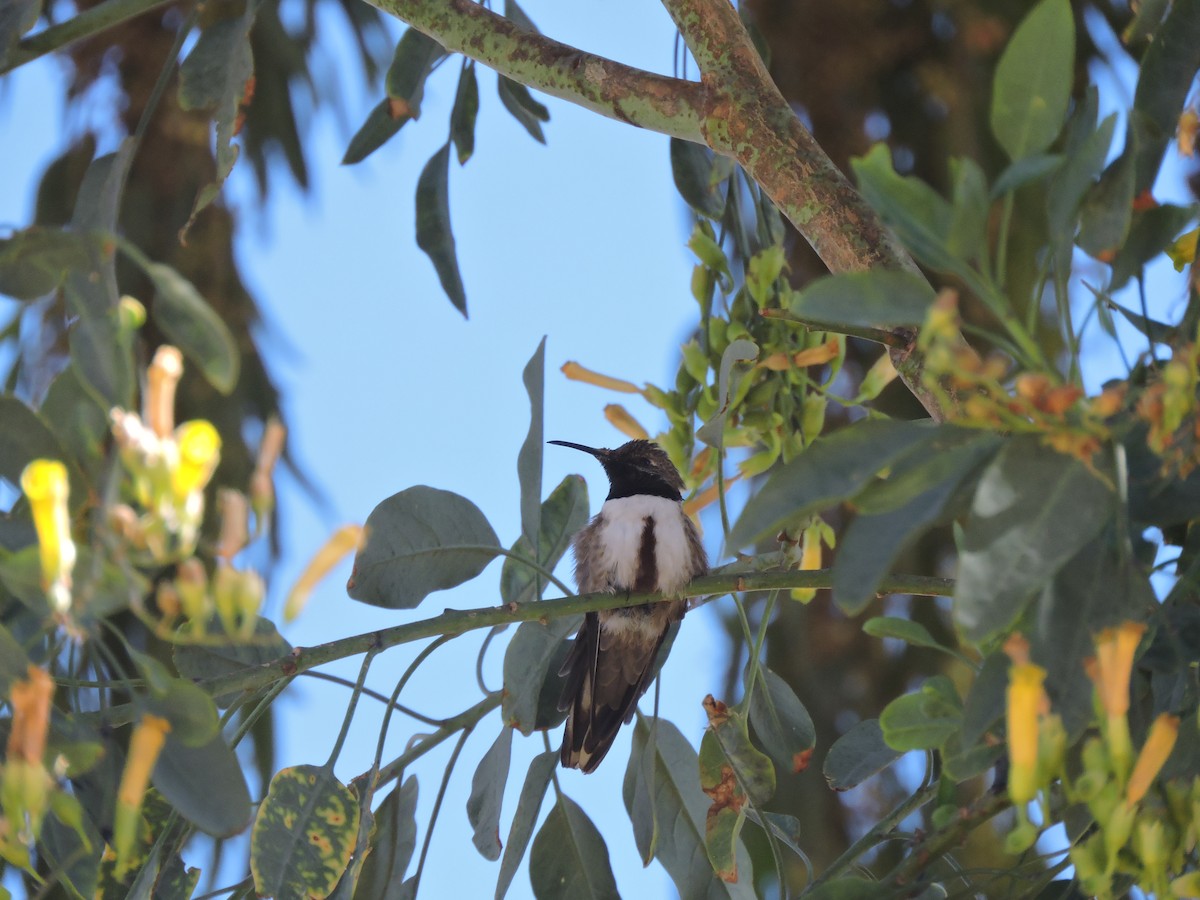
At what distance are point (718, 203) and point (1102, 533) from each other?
5.13 ft

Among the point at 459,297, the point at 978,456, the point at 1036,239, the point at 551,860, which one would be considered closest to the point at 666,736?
the point at 551,860

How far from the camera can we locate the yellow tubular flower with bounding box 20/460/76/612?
1.10m

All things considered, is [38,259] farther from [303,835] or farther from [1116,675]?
[1116,675]

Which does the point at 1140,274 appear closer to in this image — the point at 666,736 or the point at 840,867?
the point at 840,867

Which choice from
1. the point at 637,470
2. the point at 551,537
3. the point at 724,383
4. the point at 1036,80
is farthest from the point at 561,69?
the point at 637,470

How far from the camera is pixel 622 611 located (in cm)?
348

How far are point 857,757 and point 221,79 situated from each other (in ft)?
4.76

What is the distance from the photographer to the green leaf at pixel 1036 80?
1.24 metres

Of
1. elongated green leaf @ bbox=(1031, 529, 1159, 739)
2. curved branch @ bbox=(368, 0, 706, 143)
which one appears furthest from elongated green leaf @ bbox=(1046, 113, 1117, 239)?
curved branch @ bbox=(368, 0, 706, 143)

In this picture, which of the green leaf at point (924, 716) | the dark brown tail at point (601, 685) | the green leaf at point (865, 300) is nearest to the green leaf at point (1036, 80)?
the green leaf at point (865, 300)

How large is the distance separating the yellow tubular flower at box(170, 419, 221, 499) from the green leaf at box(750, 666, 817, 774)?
51.8 inches

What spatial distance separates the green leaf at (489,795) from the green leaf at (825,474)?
42.3 inches

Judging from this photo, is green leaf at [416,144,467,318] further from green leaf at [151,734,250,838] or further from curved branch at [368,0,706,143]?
green leaf at [151,734,250,838]

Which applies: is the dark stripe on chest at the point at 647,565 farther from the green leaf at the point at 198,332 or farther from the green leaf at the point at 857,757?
the green leaf at the point at 198,332
